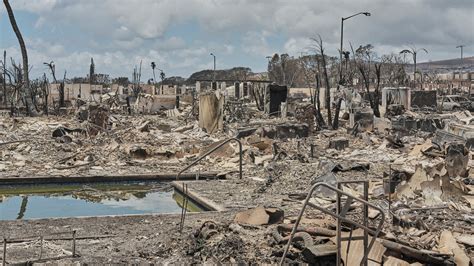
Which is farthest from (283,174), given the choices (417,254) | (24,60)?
(24,60)

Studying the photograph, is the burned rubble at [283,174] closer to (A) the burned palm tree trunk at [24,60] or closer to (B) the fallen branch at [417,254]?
(B) the fallen branch at [417,254]

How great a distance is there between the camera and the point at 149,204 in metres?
14.6

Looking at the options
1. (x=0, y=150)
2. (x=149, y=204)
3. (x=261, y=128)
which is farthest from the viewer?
(x=261, y=128)

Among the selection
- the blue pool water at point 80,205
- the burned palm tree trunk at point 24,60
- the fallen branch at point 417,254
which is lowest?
the blue pool water at point 80,205

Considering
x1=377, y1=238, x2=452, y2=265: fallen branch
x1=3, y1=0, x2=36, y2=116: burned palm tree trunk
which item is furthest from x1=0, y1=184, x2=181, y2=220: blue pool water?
x1=3, y1=0, x2=36, y2=116: burned palm tree trunk

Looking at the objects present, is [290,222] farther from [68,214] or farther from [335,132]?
[335,132]

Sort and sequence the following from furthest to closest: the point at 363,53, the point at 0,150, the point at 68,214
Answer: the point at 363,53 → the point at 0,150 → the point at 68,214

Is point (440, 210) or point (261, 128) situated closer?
point (440, 210)

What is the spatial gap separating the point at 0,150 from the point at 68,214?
7.02 m

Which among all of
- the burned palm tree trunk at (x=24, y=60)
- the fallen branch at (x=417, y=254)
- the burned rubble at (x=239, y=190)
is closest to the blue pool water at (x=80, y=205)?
the burned rubble at (x=239, y=190)

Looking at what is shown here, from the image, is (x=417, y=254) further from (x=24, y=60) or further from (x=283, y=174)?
(x=24, y=60)

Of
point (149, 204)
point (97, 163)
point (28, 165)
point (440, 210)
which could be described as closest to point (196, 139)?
point (97, 163)

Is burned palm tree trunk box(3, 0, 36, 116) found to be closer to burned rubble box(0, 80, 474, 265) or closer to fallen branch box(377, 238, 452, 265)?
burned rubble box(0, 80, 474, 265)

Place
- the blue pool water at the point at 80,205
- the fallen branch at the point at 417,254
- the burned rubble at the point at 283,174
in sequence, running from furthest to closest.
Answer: the blue pool water at the point at 80,205, the burned rubble at the point at 283,174, the fallen branch at the point at 417,254
